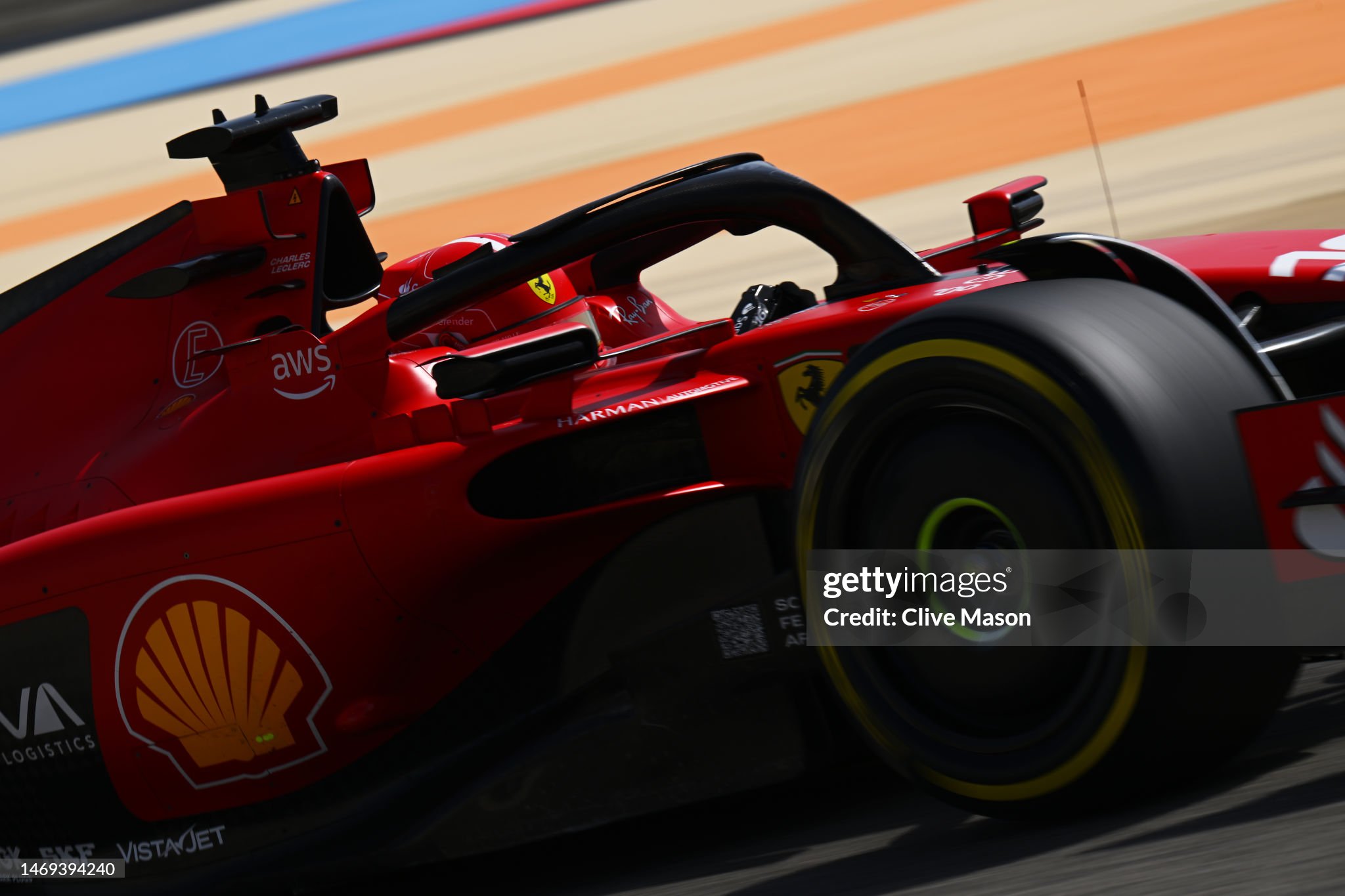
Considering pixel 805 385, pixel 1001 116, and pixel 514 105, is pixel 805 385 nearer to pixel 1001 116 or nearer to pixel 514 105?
pixel 1001 116

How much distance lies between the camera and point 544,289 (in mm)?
4137

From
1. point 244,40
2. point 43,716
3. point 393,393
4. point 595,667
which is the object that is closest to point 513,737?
point 595,667

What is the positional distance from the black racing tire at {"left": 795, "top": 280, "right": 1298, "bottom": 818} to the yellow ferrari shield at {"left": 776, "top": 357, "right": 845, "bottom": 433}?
1.50ft

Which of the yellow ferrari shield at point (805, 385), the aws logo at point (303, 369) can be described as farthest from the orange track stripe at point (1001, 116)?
the yellow ferrari shield at point (805, 385)

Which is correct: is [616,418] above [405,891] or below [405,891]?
above

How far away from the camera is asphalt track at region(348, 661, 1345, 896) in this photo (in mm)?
2061

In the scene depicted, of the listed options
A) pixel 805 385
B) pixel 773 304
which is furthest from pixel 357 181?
pixel 805 385

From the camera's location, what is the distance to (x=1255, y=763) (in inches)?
97.8

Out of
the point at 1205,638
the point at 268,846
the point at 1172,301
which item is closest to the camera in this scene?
the point at 1205,638

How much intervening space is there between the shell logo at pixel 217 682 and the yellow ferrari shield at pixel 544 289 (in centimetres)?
115

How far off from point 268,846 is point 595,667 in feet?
2.84

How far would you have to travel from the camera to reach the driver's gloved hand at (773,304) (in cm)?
375

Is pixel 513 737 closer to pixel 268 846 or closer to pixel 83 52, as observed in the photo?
pixel 268 846

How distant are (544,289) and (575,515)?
41.4 inches
